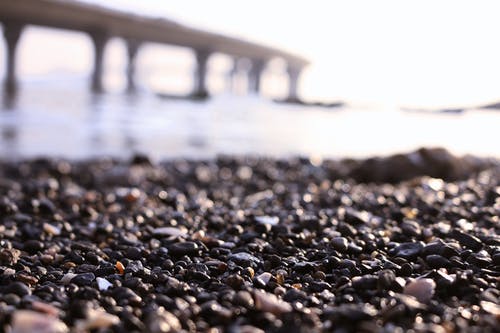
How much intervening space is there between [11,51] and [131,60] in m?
12.1

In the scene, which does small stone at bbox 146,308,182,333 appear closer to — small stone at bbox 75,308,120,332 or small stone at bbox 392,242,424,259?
small stone at bbox 75,308,120,332

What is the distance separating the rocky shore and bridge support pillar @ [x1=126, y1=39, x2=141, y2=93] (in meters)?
38.5

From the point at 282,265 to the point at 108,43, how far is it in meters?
38.6

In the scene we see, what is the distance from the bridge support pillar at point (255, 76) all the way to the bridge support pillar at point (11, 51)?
2891 centimetres

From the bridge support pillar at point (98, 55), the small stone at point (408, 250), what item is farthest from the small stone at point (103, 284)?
the bridge support pillar at point (98, 55)

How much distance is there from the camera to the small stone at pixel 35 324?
1987 millimetres

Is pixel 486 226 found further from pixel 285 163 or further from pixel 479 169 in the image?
pixel 285 163

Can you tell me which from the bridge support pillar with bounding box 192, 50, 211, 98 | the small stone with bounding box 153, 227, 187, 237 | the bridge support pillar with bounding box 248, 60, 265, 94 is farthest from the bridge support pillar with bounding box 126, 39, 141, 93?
the small stone with bounding box 153, 227, 187, 237

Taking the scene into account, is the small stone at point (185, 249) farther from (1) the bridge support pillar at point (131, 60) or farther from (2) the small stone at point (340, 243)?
(1) the bridge support pillar at point (131, 60)

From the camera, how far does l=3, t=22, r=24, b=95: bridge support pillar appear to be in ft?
108

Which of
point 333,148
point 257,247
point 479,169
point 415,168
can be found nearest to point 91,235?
point 257,247

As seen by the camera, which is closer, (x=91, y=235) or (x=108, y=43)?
(x=91, y=235)

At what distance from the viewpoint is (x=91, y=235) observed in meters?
4.17

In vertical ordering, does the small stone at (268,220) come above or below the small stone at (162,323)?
below
